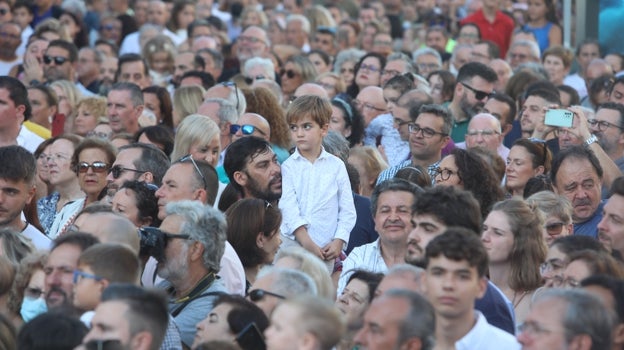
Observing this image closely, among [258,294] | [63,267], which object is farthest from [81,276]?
[258,294]

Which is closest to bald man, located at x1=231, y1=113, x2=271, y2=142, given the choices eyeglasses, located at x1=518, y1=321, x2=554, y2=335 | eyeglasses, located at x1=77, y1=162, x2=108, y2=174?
eyeglasses, located at x1=77, y1=162, x2=108, y2=174

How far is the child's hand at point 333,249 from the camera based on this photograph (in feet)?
27.2

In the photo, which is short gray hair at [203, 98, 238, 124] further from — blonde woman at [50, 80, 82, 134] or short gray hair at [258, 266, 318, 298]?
short gray hair at [258, 266, 318, 298]

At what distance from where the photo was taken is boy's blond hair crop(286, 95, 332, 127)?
8.52 m

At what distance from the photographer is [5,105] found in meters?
10.0

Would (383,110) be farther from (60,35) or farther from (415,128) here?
(60,35)

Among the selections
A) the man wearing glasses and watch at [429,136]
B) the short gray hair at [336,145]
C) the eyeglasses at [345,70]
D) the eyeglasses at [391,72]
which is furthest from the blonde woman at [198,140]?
the eyeglasses at [345,70]

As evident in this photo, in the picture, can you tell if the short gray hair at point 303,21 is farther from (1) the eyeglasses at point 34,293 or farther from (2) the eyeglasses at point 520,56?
(1) the eyeglasses at point 34,293

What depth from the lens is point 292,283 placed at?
6.23 meters

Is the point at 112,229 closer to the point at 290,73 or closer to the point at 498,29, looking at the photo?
the point at 290,73

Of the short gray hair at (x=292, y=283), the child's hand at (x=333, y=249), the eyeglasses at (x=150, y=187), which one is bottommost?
the eyeglasses at (x=150, y=187)

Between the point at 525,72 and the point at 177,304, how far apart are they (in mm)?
6889

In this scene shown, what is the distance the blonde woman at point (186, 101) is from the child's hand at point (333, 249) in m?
3.44

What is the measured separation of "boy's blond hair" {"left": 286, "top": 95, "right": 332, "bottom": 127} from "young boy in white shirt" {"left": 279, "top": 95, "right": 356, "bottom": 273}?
12 millimetres
